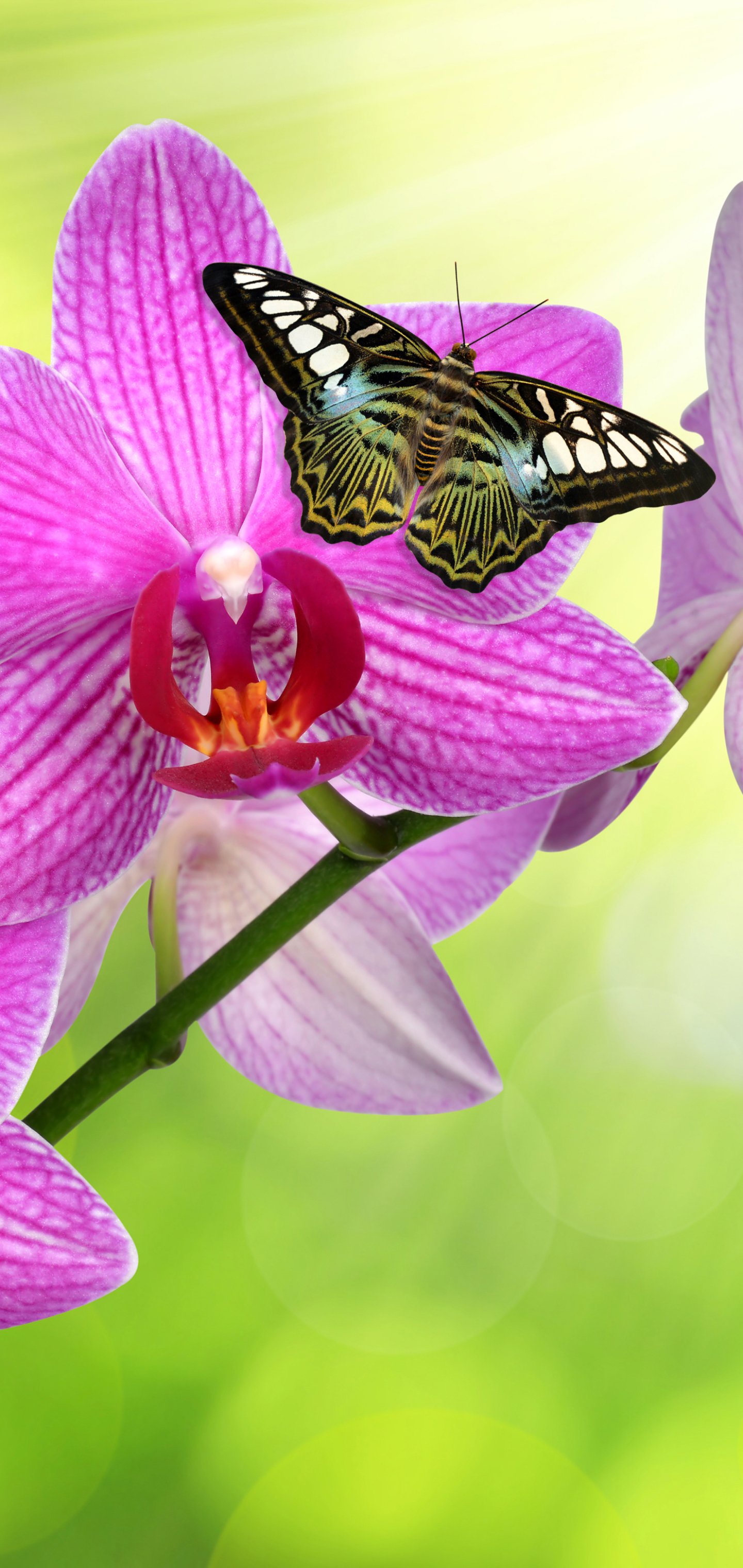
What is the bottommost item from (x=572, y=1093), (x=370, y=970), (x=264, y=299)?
(x=572, y=1093)

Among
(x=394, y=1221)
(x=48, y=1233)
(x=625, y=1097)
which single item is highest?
(x=48, y=1233)

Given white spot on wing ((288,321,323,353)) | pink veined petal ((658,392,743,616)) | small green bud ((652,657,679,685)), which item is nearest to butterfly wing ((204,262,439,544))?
white spot on wing ((288,321,323,353))

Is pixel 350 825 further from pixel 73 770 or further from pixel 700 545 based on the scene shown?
pixel 700 545

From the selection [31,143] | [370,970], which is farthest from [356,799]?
[31,143]

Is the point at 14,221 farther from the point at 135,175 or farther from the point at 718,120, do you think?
the point at 135,175

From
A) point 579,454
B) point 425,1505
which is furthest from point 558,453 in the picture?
point 425,1505
